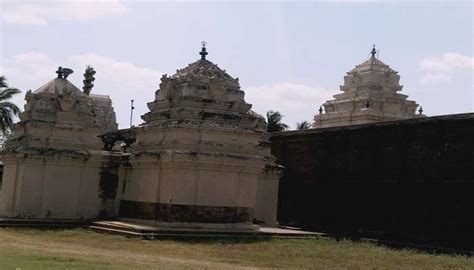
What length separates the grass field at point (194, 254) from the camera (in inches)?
531

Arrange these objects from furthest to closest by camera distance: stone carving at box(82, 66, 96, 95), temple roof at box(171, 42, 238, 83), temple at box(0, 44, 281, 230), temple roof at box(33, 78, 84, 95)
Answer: stone carving at box(82, 66, 96, 95) → temple roof at box(33, 78, 84, 95) → temple roof at box(171, 42, 238, 83) → temple at box(0, 44, 281, 230)

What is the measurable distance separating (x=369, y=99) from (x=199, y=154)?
20010 mm

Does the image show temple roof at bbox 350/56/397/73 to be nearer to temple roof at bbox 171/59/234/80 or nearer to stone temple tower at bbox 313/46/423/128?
stone temple tower at bbox 313/46/423/128

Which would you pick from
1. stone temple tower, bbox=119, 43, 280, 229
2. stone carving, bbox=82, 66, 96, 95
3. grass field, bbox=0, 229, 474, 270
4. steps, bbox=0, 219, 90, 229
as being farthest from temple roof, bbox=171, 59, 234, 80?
stone carving, bbox=82, 66, 96, 95

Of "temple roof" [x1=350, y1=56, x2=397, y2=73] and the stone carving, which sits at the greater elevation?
"temple roof" [x1=350, y1=56, x2=397, y2=73]

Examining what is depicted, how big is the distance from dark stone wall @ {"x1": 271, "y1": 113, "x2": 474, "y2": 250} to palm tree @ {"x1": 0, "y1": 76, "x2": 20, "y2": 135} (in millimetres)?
15957

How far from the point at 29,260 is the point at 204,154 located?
30.2 feet

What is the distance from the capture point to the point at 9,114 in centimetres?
3769

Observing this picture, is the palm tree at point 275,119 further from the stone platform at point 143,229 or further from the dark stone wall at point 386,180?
the stone platform at point 143,229

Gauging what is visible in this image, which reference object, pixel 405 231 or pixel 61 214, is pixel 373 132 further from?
pixel 61 214

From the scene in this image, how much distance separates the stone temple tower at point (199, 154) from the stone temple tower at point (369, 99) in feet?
56.9

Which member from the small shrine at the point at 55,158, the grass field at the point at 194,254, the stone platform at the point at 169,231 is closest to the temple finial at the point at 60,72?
the small shrine at the point at 55,158

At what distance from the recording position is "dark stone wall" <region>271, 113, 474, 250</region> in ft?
67.9

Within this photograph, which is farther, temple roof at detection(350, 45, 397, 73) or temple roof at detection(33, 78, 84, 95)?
temple roof at detection(350, 45, 397, 73)
